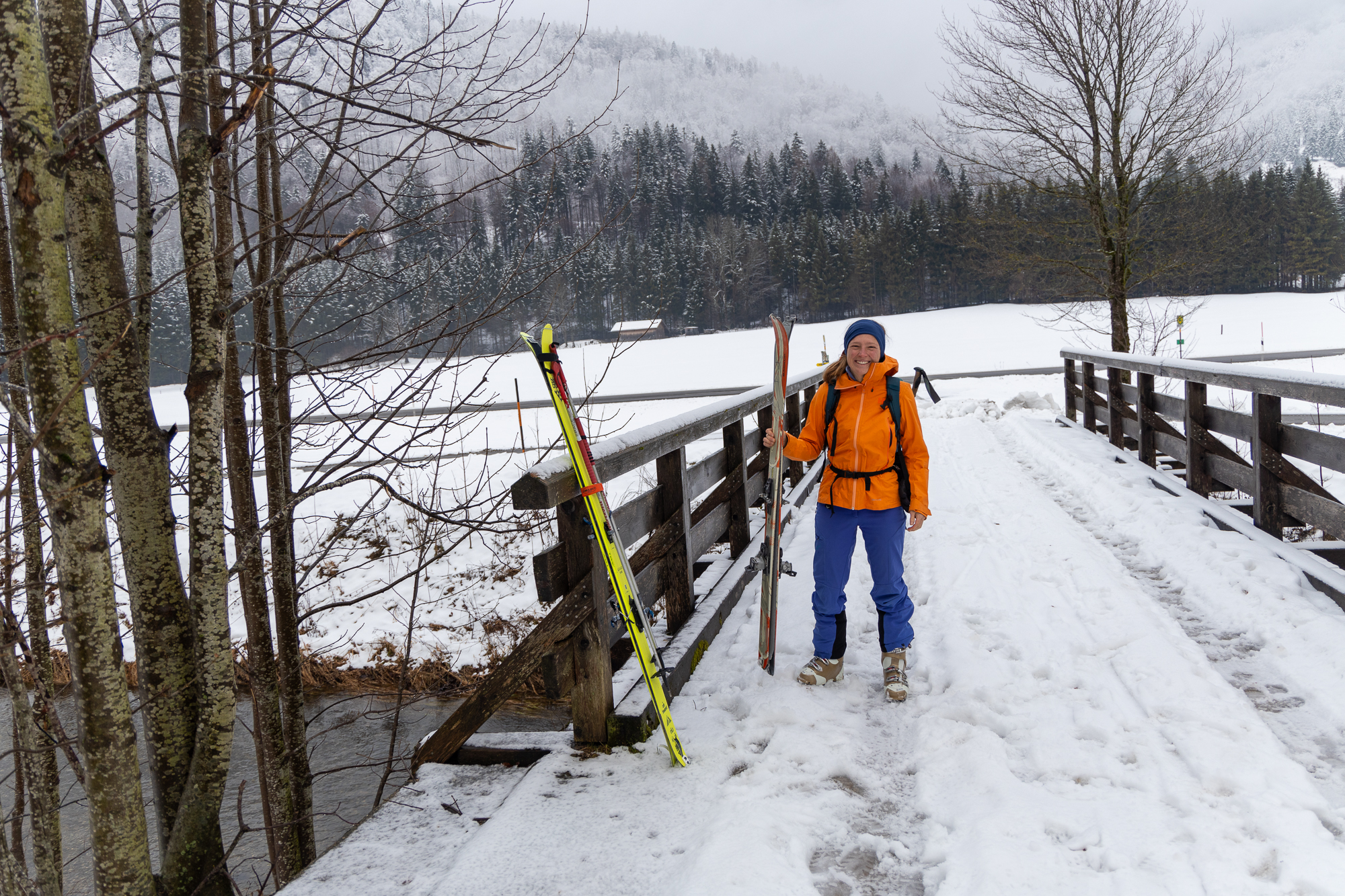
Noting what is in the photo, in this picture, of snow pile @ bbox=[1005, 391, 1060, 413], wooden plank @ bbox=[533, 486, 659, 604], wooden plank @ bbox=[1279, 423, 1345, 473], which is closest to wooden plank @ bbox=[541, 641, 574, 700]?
wooden plank @ bbox=[533, 486, 659, 604]

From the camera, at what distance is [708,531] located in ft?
16.8

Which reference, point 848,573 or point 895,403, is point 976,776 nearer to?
point 848,573

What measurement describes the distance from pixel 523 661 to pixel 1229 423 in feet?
19.3

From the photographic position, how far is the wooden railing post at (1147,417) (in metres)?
8.34

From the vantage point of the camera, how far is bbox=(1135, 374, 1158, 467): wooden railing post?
8344 millimetres

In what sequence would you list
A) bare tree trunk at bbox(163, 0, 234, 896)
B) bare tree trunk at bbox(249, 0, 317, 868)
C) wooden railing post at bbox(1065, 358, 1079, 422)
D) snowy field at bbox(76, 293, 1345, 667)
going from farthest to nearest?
wooden railing post at bbox(1065, 358, 1079, 422), snowy field at bbox(76, 293, 1345, 667), bare tree trunk at bbox(249, 0, 317, 868), bare tree trunk at bbox(163, 0, 234, 896)

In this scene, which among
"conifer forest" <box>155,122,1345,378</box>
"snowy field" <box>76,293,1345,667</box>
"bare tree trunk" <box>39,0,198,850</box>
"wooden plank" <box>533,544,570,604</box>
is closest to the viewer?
"bare tree trunk" <box>39,0,198,850</box>

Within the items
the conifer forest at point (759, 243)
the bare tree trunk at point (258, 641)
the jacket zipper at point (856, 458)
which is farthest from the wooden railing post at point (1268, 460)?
the bare tree trunk at point (258, 641)

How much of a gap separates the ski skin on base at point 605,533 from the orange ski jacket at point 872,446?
1.08 m

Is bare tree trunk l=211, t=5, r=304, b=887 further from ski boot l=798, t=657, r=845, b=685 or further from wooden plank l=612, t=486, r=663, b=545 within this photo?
ski boot l=798, t=657, r=845, b=685

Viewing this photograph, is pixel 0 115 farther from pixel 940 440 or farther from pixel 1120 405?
pixel 940 440

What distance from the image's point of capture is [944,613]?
182 inches

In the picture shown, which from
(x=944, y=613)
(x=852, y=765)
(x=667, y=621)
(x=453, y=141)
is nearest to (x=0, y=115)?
(x=453, y=141)

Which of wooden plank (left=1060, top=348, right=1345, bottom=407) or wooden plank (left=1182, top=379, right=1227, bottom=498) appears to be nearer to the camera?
wooden plank (left=1060, top=348, right=1345, bottom=407)
